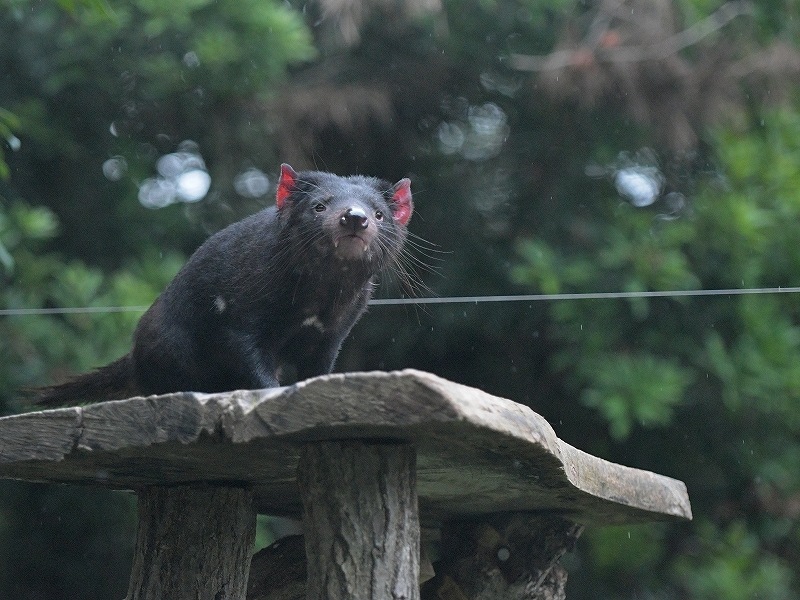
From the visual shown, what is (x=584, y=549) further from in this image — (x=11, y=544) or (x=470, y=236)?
(x=11, y=544)

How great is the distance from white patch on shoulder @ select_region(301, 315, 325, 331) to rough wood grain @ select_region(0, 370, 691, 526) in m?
0.54

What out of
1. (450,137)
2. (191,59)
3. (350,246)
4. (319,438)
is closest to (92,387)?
(350,246)

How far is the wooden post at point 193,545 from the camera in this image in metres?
3.23

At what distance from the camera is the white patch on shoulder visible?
3.48 m

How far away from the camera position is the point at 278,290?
3.40 m

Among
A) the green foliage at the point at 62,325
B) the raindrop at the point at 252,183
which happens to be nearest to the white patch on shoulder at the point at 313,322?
the green foliage at the point at 62,325

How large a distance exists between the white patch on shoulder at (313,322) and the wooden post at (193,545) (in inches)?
23.5

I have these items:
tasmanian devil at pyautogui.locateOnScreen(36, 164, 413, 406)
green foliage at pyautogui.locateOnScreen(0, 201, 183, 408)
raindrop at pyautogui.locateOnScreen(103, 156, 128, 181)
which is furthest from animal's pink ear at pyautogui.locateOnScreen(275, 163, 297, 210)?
raindrop at pyautogui.locateOnScreen(103, 156, 128, 181)

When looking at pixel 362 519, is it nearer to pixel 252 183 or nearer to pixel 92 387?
pixel 92 387

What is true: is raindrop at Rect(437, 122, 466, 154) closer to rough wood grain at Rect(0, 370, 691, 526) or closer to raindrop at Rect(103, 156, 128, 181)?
raindrop at Rect(103, 156, 128, 181)

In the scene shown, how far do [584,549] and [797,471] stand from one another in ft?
5.43

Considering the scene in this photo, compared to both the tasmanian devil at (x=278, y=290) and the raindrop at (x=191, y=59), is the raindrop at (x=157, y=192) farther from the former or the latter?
the tasmanian devil at (x=278, y=290)

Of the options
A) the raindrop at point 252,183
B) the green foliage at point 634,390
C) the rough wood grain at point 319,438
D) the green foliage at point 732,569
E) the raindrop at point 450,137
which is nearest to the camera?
the rough wood grain at point 319,438

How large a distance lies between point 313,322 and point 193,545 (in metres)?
0.84
